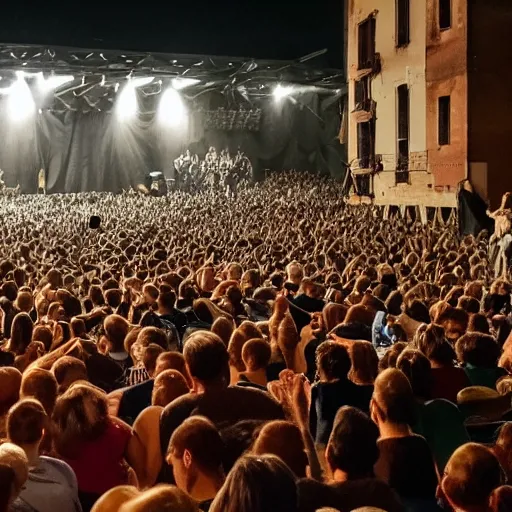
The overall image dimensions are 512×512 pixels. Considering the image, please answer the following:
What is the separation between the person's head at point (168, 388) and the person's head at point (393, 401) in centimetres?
127

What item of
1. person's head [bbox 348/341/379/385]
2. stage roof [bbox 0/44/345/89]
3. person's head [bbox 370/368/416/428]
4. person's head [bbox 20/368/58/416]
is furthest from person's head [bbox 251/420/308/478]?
stage roof [bbox 0/44/345/89]

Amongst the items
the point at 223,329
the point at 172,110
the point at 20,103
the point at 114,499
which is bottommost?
the point at 114,499

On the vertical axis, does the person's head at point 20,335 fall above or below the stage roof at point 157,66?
below

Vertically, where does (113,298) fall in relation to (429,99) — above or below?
below

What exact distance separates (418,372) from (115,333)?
119 inches

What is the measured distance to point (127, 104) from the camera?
4472 cm

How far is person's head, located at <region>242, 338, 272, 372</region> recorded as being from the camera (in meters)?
6.55

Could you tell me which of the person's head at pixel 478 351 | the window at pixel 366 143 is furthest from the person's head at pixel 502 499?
the window at pixel 366 143

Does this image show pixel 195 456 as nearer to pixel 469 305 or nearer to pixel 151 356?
pixel 151 356

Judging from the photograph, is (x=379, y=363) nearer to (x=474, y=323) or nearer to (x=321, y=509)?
(x=474, y=323)

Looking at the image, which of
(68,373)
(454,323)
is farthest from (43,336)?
(454,323)

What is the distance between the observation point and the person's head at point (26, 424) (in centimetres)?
469

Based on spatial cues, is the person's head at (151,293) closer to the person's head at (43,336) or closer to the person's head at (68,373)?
the person's head at (43,336)

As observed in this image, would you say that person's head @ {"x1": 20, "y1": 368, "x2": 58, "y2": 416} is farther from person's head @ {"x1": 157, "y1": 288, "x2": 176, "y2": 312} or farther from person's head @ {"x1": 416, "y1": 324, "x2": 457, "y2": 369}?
person's head @ {"x1": 157, "y1": 288, "x2": 176, "y2": 312}
